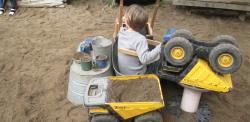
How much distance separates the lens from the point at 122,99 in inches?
104

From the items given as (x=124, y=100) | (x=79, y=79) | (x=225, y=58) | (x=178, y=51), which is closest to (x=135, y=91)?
(x=124, y=100)

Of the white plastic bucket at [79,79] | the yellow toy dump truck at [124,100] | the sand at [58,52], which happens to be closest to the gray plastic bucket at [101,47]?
the white plastic bucket at [79,79]

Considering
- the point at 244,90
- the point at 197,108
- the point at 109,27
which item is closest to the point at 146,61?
the point at 197,108

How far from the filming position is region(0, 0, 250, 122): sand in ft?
10.3

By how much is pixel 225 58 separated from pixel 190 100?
586mm

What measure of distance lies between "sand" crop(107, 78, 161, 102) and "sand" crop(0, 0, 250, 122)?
1.65 ft

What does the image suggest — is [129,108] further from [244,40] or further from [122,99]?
[244,40]

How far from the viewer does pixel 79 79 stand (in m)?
3.08

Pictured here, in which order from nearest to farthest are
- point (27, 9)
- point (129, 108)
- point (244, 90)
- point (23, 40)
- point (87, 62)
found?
point (129, 108)
point (87, 62)
point (244, 90)
point (23, 40)
point (27, 9)

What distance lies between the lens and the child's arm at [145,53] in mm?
2738

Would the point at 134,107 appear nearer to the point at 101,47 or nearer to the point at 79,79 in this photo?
the point at 79,79

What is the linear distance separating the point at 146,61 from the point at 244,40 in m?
2.61

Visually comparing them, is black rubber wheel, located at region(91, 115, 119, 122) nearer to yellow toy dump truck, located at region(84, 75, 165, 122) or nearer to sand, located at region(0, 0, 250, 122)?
yellow toy dump truck, located at region(84, 75, 165, 122)

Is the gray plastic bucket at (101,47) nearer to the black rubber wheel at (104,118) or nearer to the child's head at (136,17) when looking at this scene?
Answer: the child's head at (136,17)
